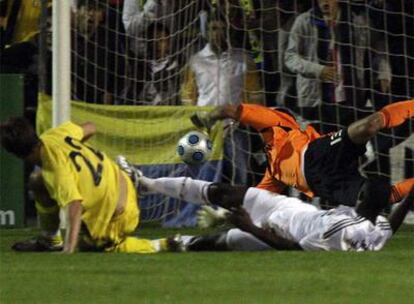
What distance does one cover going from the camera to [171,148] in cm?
1566

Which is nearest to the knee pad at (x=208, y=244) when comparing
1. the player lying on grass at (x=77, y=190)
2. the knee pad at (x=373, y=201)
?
the player lying on grass at (x=77, y=190)

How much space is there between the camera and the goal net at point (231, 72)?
1573 cm

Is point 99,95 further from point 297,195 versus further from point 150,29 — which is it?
point 297,195

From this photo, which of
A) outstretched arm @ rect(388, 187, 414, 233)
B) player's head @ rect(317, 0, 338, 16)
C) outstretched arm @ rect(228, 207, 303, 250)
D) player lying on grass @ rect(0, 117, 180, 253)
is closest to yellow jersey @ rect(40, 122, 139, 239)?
player lying on grass @ rect(0, 117, 180, 253)

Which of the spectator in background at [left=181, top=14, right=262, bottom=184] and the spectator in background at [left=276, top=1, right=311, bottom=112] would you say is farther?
the spectator in background at [left=276, top=1, right=311, bottom=112]

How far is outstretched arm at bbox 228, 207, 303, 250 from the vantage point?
11.3 m

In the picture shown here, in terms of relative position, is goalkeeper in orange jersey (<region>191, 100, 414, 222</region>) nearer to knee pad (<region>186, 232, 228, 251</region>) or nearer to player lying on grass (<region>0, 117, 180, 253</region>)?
knee pad (<region>186, 232, 228, 251</region>)

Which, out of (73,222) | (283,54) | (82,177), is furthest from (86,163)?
(283,54)

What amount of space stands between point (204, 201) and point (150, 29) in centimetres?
443

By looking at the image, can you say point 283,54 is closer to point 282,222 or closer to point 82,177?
point 282,222

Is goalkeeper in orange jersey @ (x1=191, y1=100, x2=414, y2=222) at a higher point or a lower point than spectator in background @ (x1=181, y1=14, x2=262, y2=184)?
lower

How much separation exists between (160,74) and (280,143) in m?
3.08

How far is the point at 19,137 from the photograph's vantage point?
1112cm

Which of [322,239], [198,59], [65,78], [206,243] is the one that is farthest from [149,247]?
[198,59]
